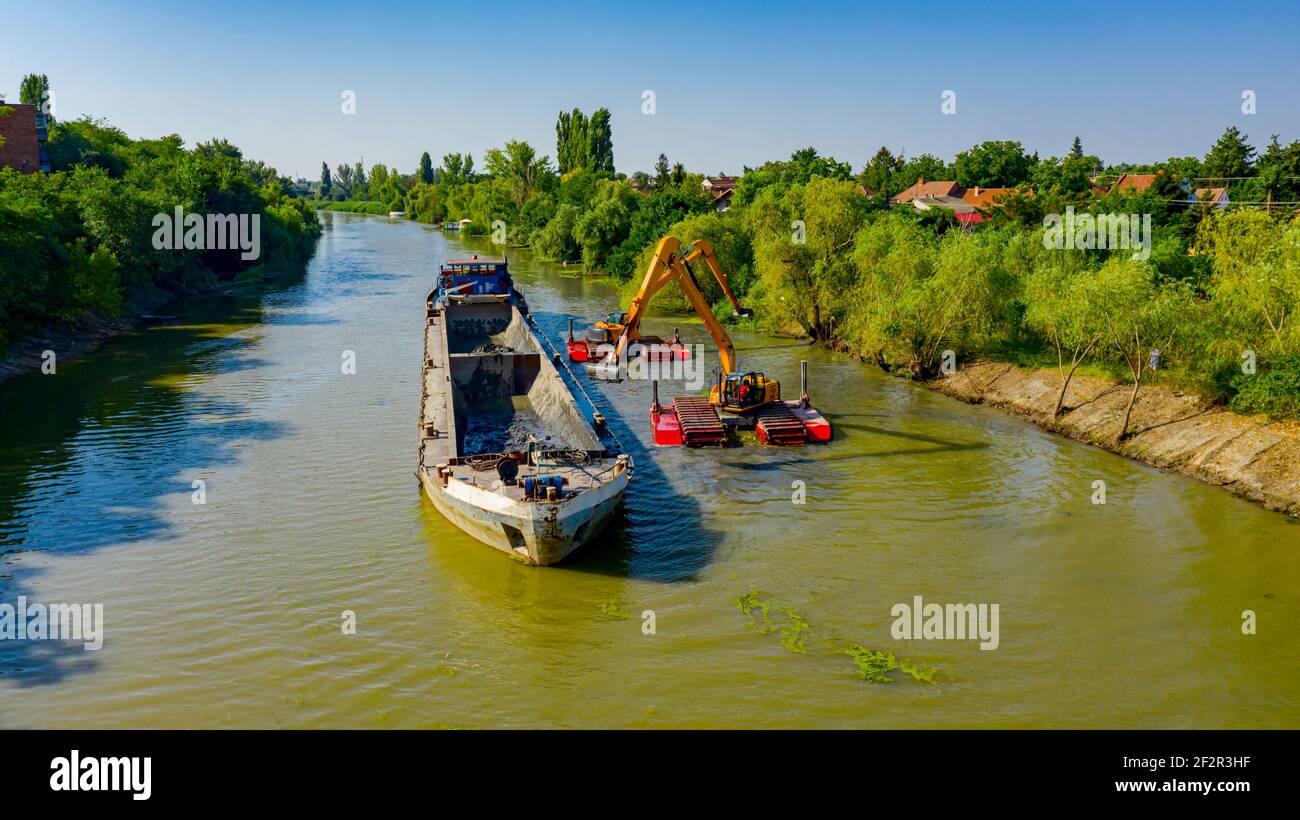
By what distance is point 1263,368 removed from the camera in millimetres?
28422

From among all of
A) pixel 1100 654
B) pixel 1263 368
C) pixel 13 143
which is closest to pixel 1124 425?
pixel 1263 368

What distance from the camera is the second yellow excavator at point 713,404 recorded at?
30875 millimetres

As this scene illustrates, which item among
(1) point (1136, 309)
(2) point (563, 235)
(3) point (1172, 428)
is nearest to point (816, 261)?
(1) point (1136, 309)

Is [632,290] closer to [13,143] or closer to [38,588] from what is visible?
[38,588]

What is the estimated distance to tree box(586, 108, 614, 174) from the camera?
14600 centimetres

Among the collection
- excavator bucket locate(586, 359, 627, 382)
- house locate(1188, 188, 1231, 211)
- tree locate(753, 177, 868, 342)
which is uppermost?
house locate(1188, 188, 1231, 211)

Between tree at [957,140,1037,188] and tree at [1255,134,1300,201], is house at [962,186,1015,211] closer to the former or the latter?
tree at [957,140,1037,188]

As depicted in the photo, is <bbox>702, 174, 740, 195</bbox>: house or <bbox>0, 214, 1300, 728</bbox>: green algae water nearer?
<bbox>0, 214, 1300, 728</bbox>: green algae water

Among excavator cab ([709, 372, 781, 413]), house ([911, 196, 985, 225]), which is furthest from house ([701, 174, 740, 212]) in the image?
excavator cab ([709, 372, 781, 413])

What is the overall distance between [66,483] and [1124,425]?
3526 centimetres

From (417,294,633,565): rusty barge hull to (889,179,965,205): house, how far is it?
70.5m

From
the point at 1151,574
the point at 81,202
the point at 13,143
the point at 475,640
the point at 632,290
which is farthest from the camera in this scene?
the point at 13,143

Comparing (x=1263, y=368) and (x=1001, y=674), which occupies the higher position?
(x=1263, y=368)

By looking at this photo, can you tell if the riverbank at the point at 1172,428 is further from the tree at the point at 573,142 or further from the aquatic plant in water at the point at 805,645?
the tree at the point at 573,142
